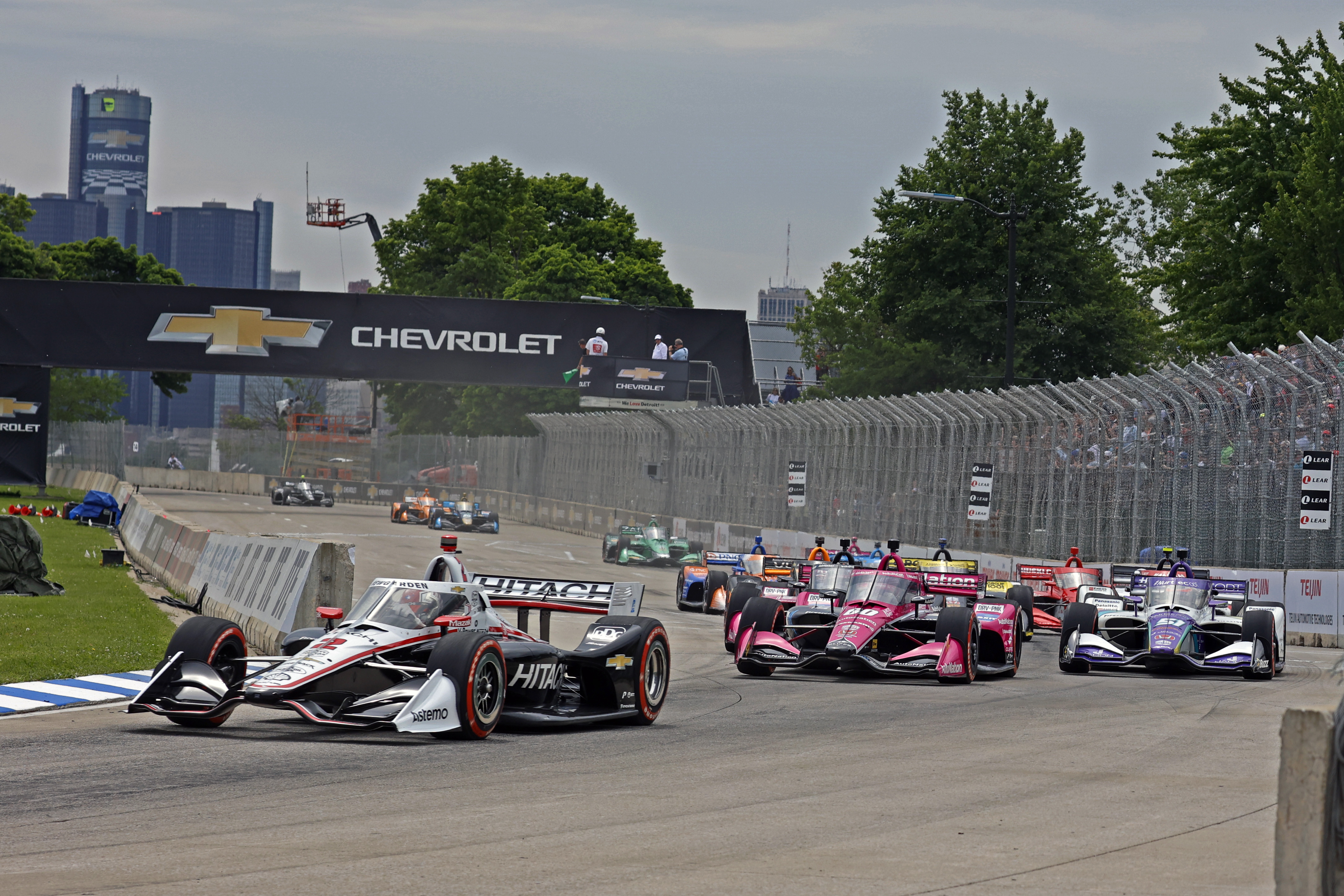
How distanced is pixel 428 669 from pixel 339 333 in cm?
3717

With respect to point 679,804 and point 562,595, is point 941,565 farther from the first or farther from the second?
point 679,804

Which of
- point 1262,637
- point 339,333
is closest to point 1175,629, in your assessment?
point 1262,637

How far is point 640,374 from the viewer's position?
47.0 metres

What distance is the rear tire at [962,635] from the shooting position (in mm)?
16391

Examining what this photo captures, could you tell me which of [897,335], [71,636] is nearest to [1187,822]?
[71,636]

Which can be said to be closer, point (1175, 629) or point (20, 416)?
point (1175, 629)

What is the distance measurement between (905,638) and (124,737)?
29.3 ft

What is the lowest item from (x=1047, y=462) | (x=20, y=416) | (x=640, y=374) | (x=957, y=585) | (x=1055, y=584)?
(x=1055, y=584)

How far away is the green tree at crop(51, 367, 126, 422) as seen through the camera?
88.8 meters

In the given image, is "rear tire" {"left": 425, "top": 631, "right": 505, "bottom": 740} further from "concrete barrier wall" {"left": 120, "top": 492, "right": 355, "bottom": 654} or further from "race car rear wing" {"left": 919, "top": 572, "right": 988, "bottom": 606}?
"race car rear wing" {"left": 919, "top": 572, "right": 988, "bottom": 606}

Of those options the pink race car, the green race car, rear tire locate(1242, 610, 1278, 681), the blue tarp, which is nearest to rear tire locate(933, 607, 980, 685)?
the pink race car

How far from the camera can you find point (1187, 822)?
26.6 ft

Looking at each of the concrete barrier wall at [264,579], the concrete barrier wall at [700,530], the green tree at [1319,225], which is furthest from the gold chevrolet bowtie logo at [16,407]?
the green tree at [1319,225]

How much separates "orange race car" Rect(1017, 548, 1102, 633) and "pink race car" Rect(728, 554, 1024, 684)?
504 centimetres
